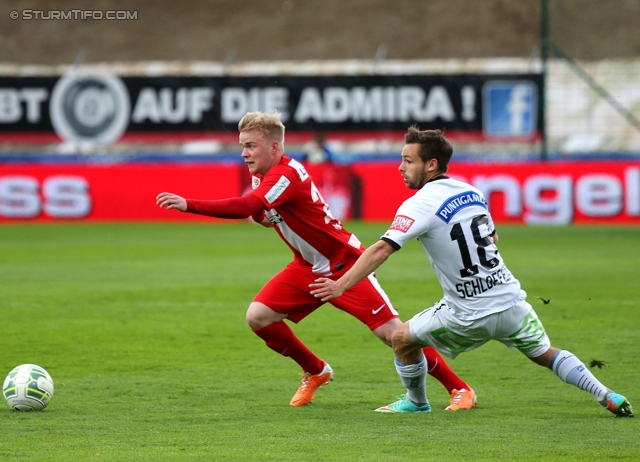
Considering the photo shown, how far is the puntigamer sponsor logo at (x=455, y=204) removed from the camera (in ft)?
18.9

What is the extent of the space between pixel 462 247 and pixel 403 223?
0.39 metres

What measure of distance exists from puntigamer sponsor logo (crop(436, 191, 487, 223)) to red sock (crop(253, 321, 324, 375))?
1577 millimetres

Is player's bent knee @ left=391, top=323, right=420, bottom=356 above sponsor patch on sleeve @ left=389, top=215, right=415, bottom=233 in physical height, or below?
below

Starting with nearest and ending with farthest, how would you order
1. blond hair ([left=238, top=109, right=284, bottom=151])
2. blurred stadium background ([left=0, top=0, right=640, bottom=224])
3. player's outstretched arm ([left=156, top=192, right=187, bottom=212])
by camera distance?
player's outstretched arm ([left=156, top=192, right=187, bottom=212]) < blond hair ([left=238, top=109, right=284, bottom=151]) < blurred stadium background ([left=0, top=0, right=640, bottom=224])

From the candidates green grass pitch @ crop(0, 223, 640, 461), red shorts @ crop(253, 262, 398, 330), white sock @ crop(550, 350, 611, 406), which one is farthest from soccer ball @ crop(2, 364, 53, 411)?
white sock @ crop(550, 350, 611, 406)

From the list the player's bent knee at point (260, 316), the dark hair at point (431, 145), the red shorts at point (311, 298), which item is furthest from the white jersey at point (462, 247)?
the player's bent knee at point (260, 316)

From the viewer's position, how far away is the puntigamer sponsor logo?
227 inches

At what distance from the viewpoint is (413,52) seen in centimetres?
4225

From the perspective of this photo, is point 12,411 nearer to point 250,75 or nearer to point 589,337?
point 589,337

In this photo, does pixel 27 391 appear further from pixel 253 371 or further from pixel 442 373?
pixel 442 373

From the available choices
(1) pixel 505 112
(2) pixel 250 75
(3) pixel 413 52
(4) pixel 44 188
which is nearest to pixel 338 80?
(2) pixel 250 75

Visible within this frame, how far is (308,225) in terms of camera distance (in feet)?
22.1

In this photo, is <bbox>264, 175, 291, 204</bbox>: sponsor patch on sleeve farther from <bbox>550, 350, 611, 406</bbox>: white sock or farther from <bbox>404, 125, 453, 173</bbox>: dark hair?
<bbox>550, 350, 611, 406</bbox>: white sock

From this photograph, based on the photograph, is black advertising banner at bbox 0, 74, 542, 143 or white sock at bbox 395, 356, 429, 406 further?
black advertising banner at bbox 0, 74, 542, 143
